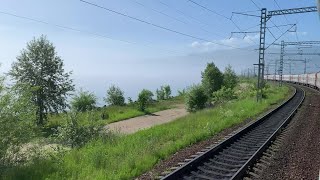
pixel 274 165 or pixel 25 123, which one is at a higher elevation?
pixel 25 123

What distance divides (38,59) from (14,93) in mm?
28107

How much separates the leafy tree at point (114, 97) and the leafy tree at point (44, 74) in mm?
23933


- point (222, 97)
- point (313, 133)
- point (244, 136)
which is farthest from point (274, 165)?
point (222, 97)

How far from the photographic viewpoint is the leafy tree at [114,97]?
6731cm

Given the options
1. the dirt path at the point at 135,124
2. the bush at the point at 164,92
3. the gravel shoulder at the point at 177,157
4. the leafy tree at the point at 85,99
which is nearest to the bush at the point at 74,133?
the gravel shoulder at the point at 177,157

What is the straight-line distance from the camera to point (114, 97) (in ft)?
221

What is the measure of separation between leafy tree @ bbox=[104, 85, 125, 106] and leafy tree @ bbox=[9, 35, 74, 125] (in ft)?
78.5

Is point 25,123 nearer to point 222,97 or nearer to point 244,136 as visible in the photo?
point 244,136

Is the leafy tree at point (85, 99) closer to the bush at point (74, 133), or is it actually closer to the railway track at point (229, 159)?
the bush at point (74, 133)

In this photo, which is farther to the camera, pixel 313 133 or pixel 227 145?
pixel 313 133

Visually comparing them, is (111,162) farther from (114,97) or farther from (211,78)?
(114,97)

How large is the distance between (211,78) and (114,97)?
17.0 m

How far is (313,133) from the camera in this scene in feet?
65.1

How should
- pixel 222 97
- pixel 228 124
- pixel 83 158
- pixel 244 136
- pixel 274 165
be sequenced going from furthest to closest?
pixel 222 97 → pixel 228 124 → pixel 244 136 → pixel 83 158 → pixel 274 165
